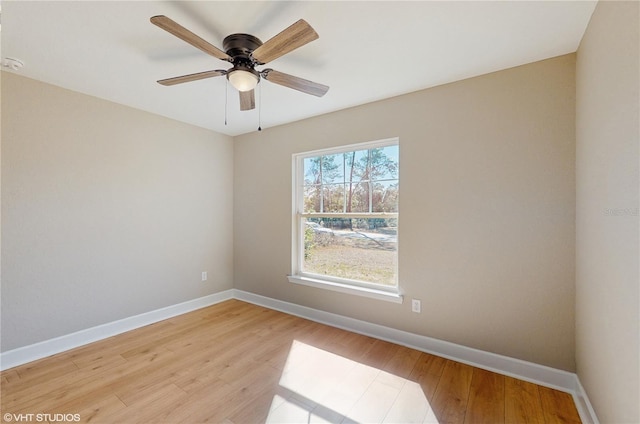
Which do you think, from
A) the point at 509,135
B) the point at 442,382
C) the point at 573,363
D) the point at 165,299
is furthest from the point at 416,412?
the point at 165,299

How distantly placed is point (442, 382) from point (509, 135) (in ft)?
6.58

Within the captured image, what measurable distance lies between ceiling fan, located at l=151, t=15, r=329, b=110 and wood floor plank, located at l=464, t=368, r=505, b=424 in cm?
242

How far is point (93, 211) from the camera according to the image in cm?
269

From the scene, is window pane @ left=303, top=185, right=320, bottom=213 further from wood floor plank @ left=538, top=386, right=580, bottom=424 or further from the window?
wood floor plank @ left=538, top=386, right=580, bottom=424

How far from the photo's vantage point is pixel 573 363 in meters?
1.92

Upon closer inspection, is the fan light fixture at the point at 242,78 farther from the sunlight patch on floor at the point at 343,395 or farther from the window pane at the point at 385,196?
the sunlight patch on floor at the point at 343,395

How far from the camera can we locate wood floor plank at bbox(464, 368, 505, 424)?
5.49 feet

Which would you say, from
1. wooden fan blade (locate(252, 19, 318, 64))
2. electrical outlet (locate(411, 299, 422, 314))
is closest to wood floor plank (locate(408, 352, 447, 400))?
electrical outlet (locate(411, 299, 422, 314))

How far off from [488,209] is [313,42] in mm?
1885

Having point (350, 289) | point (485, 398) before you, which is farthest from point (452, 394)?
point (350, 289)

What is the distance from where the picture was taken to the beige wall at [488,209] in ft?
6.42

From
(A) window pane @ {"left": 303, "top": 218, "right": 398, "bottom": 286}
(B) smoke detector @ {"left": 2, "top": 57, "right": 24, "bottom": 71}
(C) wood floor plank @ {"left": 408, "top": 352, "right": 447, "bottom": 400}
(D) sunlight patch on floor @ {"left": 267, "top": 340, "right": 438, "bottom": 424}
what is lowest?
(D) sunlight patch on floor @ {"left": 267, "top": 340, "right": 438, "bottom": 424}

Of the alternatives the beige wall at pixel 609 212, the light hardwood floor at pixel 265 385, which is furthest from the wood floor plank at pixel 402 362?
the beige wall at pixel 609 212

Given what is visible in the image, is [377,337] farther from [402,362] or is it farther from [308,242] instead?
[308,242]
